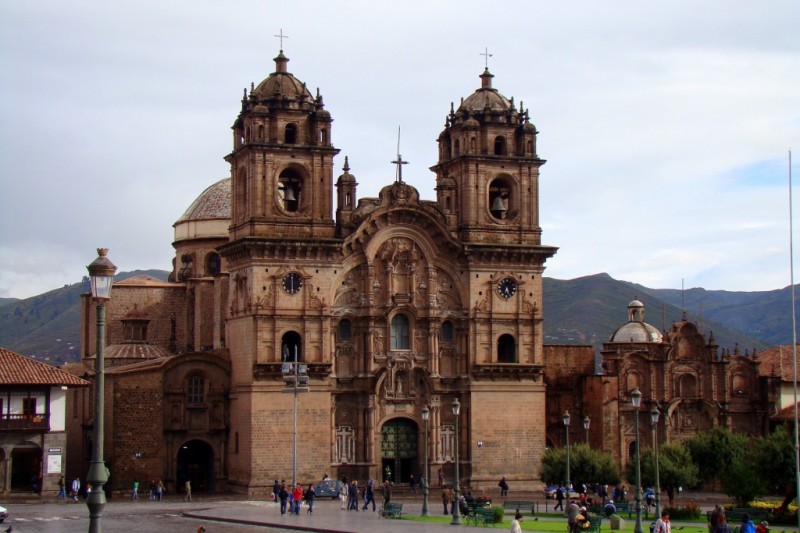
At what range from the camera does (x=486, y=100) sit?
75562 mm

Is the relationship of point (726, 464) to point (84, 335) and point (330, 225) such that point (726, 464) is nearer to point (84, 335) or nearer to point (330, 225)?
point (330, 225)

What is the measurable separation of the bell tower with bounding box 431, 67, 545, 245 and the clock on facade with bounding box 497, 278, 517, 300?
2111mm

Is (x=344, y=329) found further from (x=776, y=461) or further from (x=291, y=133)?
(x=776, y=461)

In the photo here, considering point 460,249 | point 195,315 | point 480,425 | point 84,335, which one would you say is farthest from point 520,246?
point 84,335

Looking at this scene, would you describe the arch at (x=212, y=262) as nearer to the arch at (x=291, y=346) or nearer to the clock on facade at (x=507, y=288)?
the arch at (x=291, y=346)

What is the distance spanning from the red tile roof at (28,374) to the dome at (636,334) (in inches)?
1218

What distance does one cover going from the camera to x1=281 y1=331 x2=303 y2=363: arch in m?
69.0

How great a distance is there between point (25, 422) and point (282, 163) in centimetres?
1742

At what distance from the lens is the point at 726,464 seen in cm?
6794

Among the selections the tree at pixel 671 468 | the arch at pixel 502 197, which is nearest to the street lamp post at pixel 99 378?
the tree at pixel 671 468

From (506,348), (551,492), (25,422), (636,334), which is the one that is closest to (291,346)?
(506,348)

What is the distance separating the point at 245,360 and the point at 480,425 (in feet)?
40.6

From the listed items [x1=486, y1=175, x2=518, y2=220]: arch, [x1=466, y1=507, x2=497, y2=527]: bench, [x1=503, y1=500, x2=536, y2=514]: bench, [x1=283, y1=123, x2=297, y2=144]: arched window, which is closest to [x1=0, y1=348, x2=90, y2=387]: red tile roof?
[x1=283, y1=123, x2=297, y2=144]: arched window

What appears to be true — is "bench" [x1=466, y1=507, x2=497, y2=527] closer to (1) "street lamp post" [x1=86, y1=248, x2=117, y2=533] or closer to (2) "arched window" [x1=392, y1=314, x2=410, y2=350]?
(2) "arched window" [x1=392, y1=314, x2=410, y2=350]
